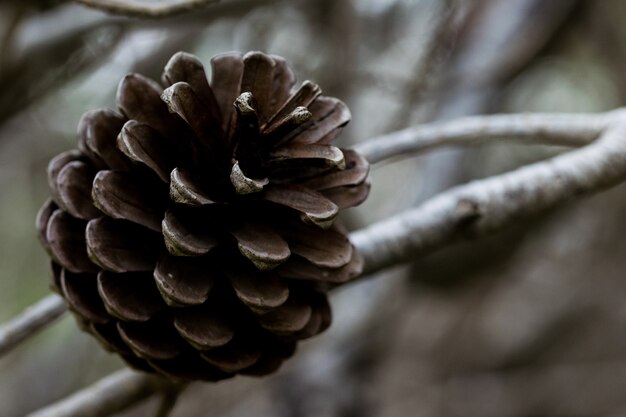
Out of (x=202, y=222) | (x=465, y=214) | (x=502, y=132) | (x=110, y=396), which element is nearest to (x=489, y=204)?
(x=465, y=214)

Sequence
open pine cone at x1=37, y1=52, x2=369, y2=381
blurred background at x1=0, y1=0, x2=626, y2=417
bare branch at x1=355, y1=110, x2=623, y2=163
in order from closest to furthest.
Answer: open pine cone at x1=37, y1=52, x2=369, y2=381, bare branch at x1=355, y1=110, x2=623, y2=163, blurred background at x1=0, y1=0, x2=626, y2=417

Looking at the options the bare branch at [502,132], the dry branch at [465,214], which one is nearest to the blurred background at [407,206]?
the bare branch at [502,132]

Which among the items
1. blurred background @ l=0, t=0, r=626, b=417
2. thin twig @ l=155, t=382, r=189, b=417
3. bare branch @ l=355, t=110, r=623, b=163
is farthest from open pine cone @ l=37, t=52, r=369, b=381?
blurred background @ l=0, t=0, r=626, b=417

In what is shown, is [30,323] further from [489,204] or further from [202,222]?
[489,204]

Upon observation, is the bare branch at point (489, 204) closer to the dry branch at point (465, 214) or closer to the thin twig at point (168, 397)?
the dry branch at point (465, 214)

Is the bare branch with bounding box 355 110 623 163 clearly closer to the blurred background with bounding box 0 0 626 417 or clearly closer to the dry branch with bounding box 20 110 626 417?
the dry branch with bounding box 20 110 626 417

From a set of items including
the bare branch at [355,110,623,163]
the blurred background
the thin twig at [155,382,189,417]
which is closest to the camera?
the thin twig at [155,382,189,417]
